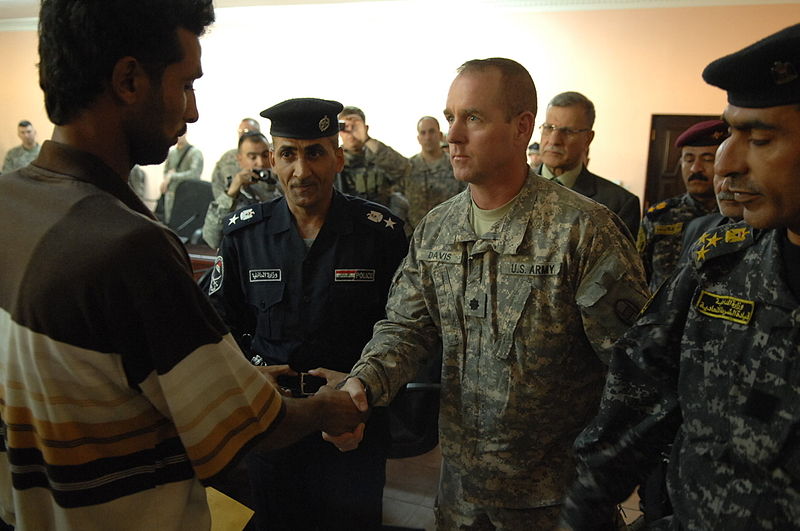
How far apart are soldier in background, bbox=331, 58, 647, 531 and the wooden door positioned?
6668mm

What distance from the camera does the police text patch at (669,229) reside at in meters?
2.89

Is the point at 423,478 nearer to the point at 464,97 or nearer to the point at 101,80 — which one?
the point at 464,97

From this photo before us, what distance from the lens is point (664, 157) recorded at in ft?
24.6

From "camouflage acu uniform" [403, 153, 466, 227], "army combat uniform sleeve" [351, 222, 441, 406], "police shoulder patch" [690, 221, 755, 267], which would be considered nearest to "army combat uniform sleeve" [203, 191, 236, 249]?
"army combat uniform sleeve" [351, 222, 441, 406]

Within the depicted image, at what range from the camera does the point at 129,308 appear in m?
0.85

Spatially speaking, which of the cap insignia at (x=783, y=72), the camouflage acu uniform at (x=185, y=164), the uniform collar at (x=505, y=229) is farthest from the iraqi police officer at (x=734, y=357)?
the camouflage acu uniform at (x=185, y=164)

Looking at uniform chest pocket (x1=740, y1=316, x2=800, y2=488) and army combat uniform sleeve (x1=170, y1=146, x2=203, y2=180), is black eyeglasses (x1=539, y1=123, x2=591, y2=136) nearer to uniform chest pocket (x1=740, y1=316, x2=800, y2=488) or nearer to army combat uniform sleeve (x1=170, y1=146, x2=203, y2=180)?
uniform chest pocket (x1=740, y1=316, x2=800, y2=488)

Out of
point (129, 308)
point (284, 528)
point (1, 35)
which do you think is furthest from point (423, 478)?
point (1, 35)

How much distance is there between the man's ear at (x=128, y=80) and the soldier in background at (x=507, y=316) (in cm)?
87

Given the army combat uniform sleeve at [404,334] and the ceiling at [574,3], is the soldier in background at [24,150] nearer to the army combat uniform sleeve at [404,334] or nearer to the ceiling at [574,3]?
the ceiling at [574,3]

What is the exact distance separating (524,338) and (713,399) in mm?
548

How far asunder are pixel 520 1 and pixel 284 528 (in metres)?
7.52

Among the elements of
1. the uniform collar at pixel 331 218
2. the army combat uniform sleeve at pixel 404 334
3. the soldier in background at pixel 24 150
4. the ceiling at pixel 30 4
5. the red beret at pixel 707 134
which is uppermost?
the ceiling at pixel 30 4

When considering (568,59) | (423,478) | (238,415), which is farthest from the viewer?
(568,59)
